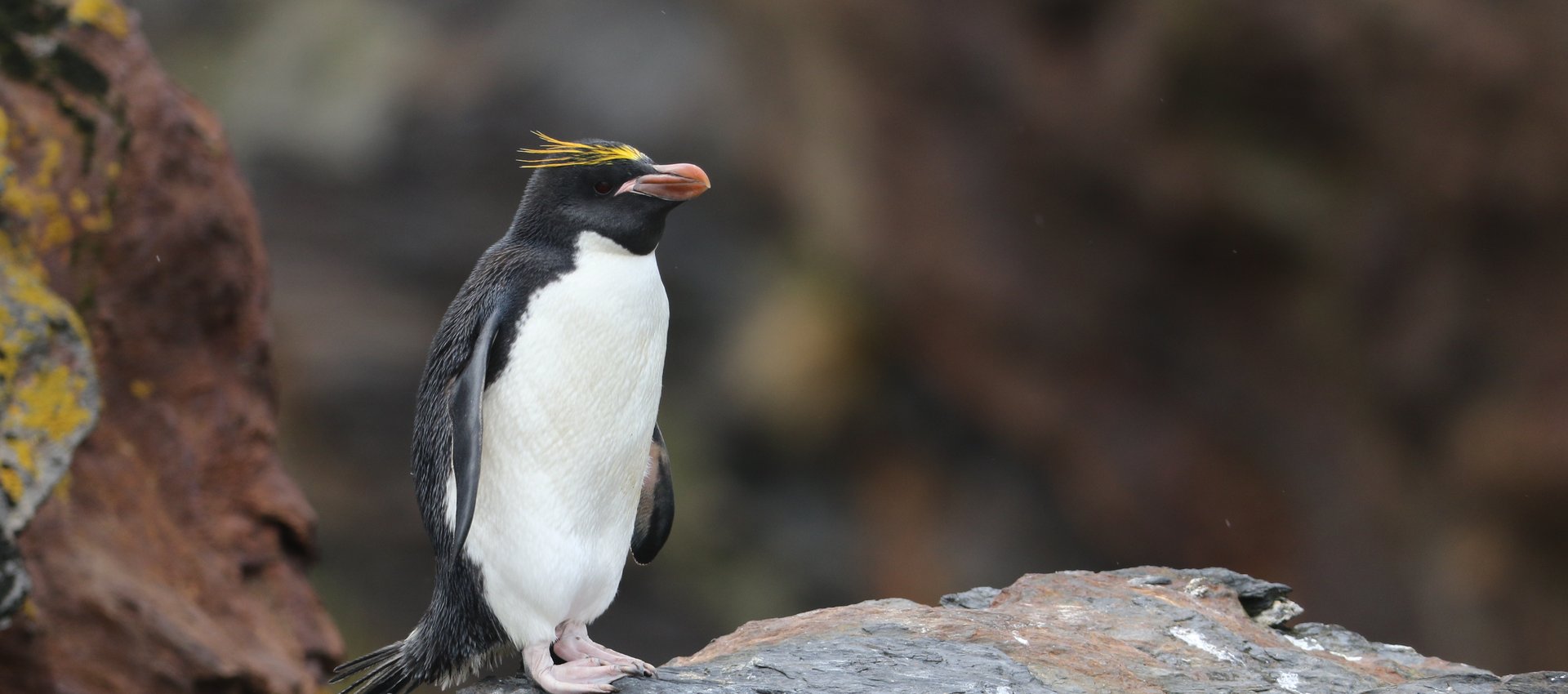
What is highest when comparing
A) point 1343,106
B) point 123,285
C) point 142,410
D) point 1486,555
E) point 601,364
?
point 1343,106

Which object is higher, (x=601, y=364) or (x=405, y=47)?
(x=405, y=47)

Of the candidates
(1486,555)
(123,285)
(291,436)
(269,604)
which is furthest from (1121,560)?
(123,285)

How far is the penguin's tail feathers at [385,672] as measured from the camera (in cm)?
214

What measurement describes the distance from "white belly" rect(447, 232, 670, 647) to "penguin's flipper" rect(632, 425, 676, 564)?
10.9 inches

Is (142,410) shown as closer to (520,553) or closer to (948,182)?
(520,553)

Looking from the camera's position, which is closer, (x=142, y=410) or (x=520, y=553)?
(x=520, y=553)

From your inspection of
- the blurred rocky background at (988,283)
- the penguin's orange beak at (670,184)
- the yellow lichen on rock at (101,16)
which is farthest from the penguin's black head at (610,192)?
the blurred rocky background at (988,283)

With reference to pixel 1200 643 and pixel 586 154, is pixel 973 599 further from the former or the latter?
pixel 586 154

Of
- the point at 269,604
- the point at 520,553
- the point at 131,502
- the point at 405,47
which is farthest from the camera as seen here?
the point at 405,47

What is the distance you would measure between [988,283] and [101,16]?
3994 mm

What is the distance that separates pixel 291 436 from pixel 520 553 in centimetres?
445

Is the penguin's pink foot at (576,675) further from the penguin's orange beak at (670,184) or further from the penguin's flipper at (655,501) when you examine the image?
the penguin's orange beak at (670,184)

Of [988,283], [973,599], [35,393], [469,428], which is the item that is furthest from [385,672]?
[988,283]

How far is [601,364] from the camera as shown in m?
2.13
